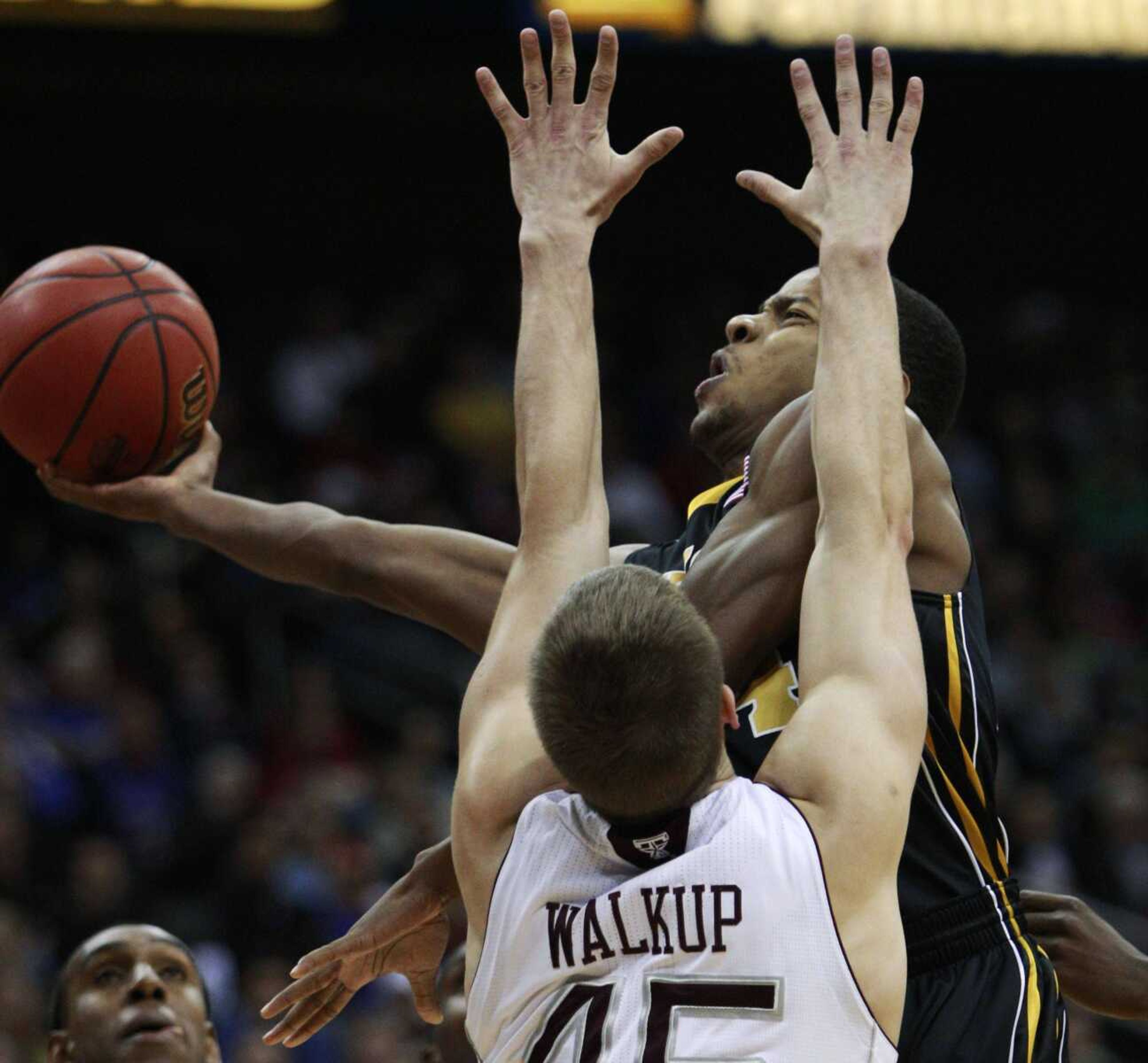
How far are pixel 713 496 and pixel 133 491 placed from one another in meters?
1.29

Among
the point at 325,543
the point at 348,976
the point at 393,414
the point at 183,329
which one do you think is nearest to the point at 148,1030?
the point at 348,976

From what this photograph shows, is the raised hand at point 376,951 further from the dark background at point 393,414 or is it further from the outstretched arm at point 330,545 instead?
the dark background at point 393,414

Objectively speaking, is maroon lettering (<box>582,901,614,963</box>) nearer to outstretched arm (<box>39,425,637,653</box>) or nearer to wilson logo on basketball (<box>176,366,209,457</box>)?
outstretched arm (<box>39,425,637,653</box>)

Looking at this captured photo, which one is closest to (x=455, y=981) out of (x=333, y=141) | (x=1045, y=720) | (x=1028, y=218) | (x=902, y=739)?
(x=902, y=739)

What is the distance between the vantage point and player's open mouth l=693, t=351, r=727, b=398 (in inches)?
159

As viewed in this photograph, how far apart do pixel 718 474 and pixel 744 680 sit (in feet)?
27.4

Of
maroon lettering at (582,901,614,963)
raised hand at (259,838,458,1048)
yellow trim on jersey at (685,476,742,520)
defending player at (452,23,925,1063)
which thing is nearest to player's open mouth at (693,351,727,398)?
yellow trim on jersey at (685,476,742,520)

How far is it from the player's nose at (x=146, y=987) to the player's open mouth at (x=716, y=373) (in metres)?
2.13

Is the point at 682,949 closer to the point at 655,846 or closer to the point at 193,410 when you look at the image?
the point at 655,846

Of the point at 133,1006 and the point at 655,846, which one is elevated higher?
the point at 655,846

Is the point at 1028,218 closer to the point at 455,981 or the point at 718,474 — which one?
the point at 718,474

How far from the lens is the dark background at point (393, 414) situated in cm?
875

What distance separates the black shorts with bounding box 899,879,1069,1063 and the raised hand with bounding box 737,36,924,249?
45.6 inches

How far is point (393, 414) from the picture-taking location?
11648 mm
